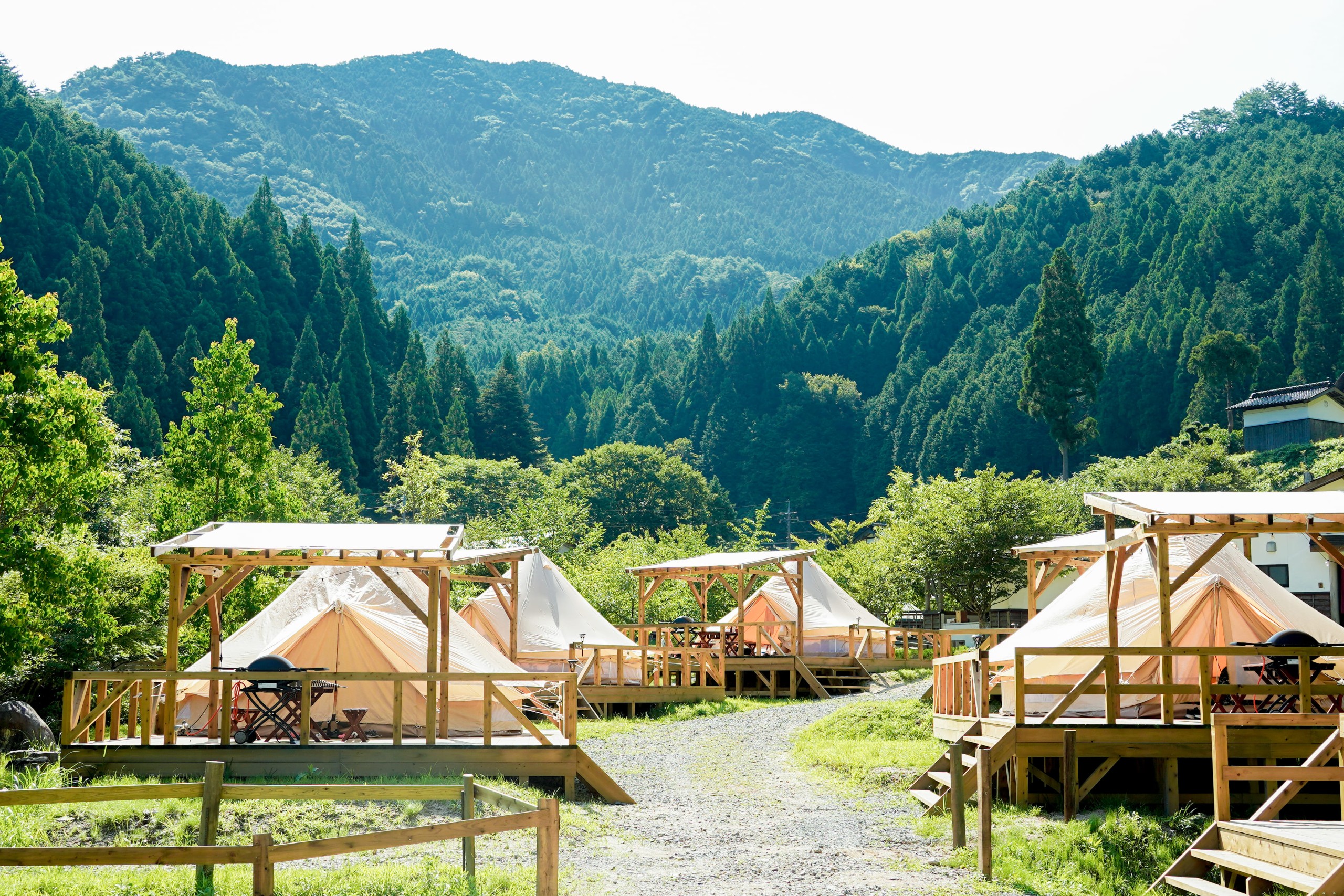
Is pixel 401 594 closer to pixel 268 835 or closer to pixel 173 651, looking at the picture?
pixel 173 651

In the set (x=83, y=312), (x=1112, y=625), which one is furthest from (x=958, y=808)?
(x=83, y=312)

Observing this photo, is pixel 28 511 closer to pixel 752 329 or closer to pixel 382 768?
pixel 382 768

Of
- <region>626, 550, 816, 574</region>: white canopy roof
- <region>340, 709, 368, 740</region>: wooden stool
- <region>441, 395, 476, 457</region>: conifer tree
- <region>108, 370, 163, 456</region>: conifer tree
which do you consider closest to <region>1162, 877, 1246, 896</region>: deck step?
<region>340, 709, 368, 740</region>: wooden stool

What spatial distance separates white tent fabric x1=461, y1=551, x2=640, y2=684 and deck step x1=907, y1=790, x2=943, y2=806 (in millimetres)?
9420

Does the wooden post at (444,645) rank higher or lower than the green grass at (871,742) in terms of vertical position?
higher

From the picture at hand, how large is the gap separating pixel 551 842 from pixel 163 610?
17.4 metres

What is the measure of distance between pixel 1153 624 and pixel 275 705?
9365 millimetres

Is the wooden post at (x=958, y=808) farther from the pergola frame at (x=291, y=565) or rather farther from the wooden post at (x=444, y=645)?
the wooden post at (x=444, y=645)

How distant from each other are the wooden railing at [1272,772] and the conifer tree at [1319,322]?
6563 cm

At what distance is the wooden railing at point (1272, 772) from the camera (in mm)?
7824

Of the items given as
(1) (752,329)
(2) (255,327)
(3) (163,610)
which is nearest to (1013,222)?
(1) (752,329)

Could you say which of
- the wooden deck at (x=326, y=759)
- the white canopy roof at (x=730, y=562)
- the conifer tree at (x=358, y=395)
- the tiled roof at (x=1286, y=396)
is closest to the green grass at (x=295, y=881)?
the wooden deck at (x=326, y=759)

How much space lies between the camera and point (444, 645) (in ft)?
42.8

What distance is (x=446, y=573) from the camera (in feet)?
42.1
